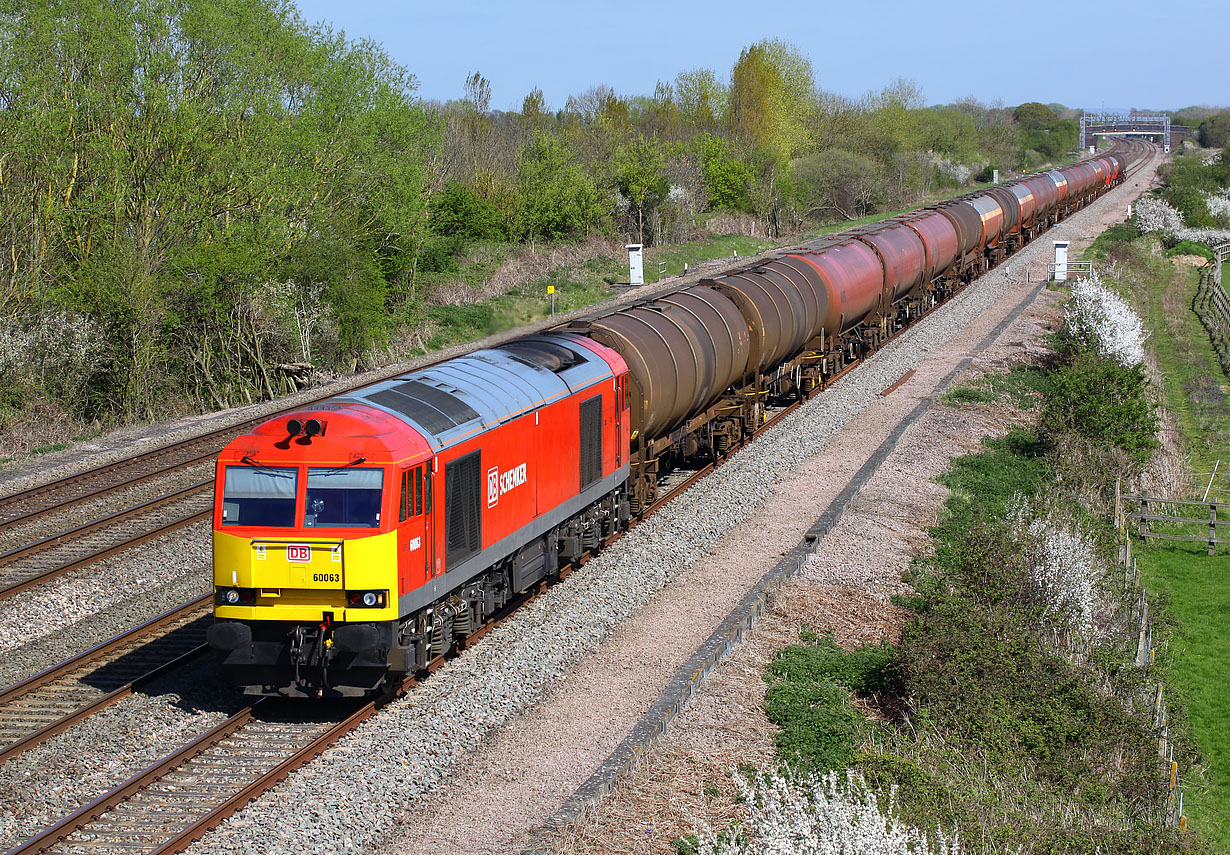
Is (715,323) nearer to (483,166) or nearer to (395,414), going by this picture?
(395,414)

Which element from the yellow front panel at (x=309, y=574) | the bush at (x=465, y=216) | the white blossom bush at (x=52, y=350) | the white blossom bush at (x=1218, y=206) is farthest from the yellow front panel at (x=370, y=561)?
the white blossom bush at (x=1218, y=206)

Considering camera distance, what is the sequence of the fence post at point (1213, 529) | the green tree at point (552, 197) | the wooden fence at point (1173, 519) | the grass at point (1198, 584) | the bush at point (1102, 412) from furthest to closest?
the green tree at point (552, 197) → the bush at point (1102, 412) → the wooden fence at point (1173, 519) → the fence post at point (1213, 529) → the grass at point (1198, 584)

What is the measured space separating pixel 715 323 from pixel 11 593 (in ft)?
44.5

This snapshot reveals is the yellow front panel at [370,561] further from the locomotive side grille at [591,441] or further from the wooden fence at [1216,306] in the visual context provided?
the wooden fence at [1216,306]

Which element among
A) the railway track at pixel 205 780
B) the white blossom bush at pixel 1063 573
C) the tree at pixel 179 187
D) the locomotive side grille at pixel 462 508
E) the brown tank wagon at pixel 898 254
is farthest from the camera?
the brown tank wagon at pixel 898 254

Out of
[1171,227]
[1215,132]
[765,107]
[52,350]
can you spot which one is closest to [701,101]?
[765,107]

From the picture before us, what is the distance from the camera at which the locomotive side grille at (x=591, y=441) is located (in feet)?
57.8

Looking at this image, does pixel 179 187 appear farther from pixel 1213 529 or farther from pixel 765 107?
pixel 765 107

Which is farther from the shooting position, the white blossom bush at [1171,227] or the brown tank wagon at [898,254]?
the white blossom bush at [1171,227]

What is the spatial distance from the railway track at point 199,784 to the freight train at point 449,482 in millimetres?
484

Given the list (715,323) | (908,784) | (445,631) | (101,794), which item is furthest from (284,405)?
(908,784)

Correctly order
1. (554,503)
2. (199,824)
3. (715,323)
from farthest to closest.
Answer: (715,323) → (554,503) → (199,824)

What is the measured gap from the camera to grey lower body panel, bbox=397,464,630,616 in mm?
12898

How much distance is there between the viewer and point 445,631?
14055mm
